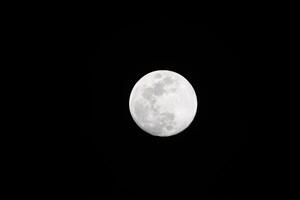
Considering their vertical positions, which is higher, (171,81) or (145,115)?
(171,81)

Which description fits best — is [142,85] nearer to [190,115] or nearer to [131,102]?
[131,102]

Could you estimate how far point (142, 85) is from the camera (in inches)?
251

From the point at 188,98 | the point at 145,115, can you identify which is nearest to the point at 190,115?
the point at 188,98

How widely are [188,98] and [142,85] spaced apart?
29.2 inches

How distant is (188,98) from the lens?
632 cm

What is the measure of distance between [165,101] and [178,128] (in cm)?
52

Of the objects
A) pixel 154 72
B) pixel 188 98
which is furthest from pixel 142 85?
pixel 188 98

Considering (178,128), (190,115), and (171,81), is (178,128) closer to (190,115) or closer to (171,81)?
(190,115)

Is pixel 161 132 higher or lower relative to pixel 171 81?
lower

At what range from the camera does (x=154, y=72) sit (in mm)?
6484

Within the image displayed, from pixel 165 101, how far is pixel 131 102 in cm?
64

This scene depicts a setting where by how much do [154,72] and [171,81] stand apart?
0.34 m

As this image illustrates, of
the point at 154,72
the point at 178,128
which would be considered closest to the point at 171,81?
the point at 154,72

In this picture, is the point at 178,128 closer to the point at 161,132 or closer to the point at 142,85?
the point at 161,132
